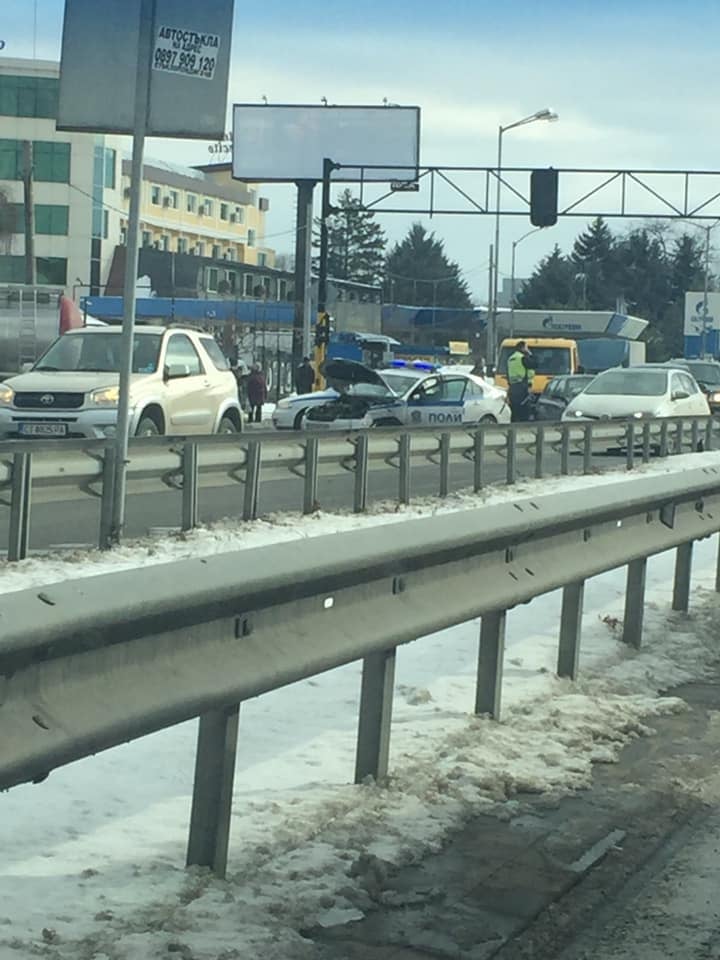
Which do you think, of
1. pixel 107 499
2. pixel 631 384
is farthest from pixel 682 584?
pixel 631 384

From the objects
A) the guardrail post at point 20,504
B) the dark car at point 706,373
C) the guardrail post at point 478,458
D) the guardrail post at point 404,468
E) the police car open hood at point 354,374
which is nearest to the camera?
the guardrail post at point 20,504

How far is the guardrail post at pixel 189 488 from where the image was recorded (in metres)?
15.4

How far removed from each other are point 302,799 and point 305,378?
40.9 metres

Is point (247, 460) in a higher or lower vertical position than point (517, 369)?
lower

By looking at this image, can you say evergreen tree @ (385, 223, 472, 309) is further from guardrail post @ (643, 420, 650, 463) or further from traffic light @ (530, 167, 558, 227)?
guardrail post @ (643, 420, 650, 463)

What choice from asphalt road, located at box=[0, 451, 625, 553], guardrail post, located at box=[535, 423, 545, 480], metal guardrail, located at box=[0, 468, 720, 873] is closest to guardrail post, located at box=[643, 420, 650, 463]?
asphalt road, located at box=[0, 451, 625, 553]

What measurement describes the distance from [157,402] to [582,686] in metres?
13.1

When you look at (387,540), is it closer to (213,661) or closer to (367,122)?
(213,661)

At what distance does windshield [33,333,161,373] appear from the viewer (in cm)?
2155

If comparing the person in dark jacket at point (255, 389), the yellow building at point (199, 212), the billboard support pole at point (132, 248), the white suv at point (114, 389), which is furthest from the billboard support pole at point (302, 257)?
the yellow building at point (199, 212)

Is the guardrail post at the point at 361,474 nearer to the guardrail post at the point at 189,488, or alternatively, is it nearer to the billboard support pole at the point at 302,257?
the guardrail post at the point at 189,488

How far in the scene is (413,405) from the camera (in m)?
32.3

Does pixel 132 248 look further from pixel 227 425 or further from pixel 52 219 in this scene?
pixel 52 219

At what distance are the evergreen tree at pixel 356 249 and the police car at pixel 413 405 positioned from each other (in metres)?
120
